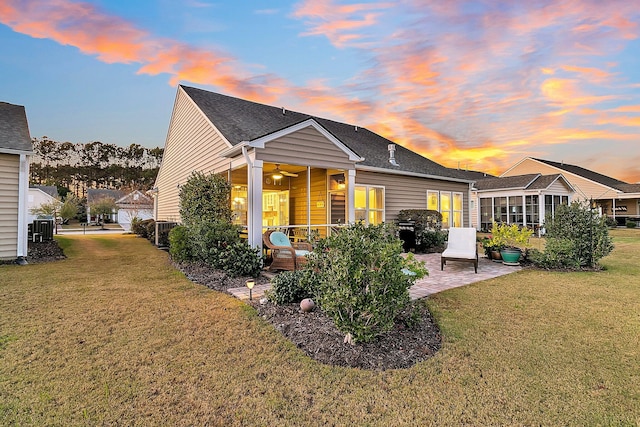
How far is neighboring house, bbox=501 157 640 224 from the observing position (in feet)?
82.3

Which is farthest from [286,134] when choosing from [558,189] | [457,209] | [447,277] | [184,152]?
[558,189]

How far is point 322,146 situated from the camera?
26.4ft

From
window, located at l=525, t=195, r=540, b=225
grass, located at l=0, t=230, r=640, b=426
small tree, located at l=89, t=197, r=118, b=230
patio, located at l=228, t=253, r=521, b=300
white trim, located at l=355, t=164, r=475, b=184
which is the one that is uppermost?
white trim, located at l=355, t=164, r=475, b=184

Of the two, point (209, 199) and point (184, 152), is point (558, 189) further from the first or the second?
point (184, 152)

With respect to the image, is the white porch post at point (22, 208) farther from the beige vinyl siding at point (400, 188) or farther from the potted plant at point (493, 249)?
the potted plant at point (493, 249)

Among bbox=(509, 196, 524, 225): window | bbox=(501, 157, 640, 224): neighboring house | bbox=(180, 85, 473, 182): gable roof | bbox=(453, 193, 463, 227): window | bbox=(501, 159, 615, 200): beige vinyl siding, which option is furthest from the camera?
bbox=(501, 159, 615, 200): beige vinyl siding

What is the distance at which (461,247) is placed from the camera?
7.93 metres

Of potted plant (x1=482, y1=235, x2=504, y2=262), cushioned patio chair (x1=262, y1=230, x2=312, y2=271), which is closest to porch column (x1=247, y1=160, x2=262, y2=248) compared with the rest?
cushioned patio chair (x1=262, y1=230, x2=312, y2=271)

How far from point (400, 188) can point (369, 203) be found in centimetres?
184

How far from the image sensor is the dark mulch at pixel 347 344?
2969mm

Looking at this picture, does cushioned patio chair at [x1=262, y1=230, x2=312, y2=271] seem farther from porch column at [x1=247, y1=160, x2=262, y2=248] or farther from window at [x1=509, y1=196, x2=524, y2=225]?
window at [x1=509, y1=196, x2=524, y2=225]

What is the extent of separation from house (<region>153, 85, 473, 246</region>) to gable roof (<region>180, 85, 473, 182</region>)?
0.05 m

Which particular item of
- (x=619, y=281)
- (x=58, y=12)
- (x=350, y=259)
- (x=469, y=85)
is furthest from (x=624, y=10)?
(x=58, y=12)

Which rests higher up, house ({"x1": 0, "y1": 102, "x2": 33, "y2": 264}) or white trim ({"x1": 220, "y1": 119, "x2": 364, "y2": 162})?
white trim ({"x1": 220, "y1": 119, "x2": 364, "y2": 162})
